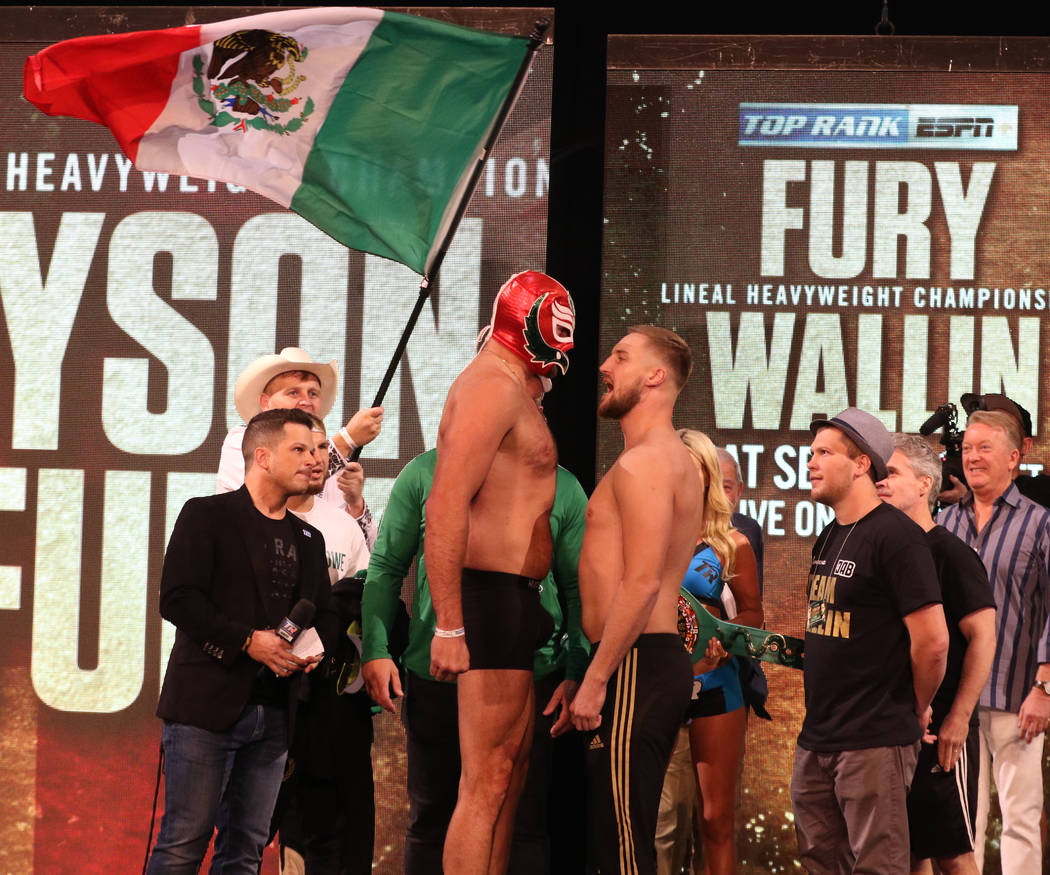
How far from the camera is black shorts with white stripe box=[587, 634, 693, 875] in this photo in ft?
9.85

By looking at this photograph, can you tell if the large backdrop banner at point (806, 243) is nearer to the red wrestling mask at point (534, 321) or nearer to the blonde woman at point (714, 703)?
the blonde woman at point (714, 703)

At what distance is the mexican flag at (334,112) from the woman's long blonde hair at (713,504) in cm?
110

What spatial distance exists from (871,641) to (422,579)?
1.29 metres

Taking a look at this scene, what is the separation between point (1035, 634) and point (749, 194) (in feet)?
6.58

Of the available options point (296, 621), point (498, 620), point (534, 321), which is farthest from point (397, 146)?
point (498, 620)

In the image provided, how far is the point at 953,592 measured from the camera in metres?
3.64

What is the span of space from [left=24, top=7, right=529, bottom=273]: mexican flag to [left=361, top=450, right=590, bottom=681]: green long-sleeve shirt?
0.84 metres

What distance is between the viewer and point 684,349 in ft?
10.8

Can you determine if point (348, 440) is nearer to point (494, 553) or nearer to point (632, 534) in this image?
point (494, 553)

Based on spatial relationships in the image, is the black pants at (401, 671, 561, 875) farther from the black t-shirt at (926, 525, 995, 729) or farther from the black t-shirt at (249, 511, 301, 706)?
the black t-shirt at (926, 525, 995, 729)

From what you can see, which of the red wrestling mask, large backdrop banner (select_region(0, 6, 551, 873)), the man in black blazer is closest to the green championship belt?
the red wrestling mask

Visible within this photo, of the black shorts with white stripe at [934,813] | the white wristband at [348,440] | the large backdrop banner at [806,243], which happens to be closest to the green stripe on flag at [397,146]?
the white wristband at [348,440]

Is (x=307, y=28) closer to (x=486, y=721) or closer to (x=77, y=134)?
(x=77, y=134)

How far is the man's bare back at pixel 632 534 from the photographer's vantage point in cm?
309
